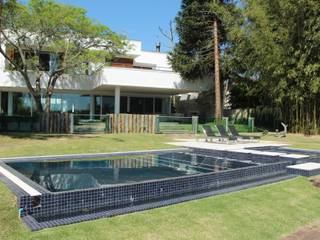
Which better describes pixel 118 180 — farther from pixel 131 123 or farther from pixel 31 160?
pixel 131 123

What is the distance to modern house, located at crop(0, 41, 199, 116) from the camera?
23844mm

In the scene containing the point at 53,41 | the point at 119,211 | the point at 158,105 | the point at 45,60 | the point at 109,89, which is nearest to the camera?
the point at 119,211

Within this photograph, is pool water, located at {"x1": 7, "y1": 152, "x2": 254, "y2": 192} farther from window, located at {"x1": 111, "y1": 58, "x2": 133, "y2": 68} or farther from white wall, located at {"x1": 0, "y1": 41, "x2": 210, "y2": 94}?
window, located at {"x1": 111, "y1": 58, "x2": 133, "y2": 68}

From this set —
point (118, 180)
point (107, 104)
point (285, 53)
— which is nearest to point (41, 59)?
point (107, 104)

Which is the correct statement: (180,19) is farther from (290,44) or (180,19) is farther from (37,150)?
(37,150)

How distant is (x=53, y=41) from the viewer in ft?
73.5

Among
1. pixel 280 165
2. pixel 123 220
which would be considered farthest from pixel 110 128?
pixel 123 220

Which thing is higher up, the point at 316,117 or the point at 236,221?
the point at 316,117

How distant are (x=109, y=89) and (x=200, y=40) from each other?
8.45 m

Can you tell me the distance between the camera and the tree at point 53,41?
797 inches

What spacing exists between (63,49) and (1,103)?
7944mm

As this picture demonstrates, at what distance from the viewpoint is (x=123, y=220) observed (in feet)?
17.2

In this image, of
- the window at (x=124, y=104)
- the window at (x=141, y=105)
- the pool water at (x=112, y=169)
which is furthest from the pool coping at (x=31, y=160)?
the window at (x=141, y=105)

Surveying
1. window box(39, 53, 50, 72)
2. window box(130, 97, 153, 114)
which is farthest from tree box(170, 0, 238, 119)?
window box(39, 53, 50, 72)
